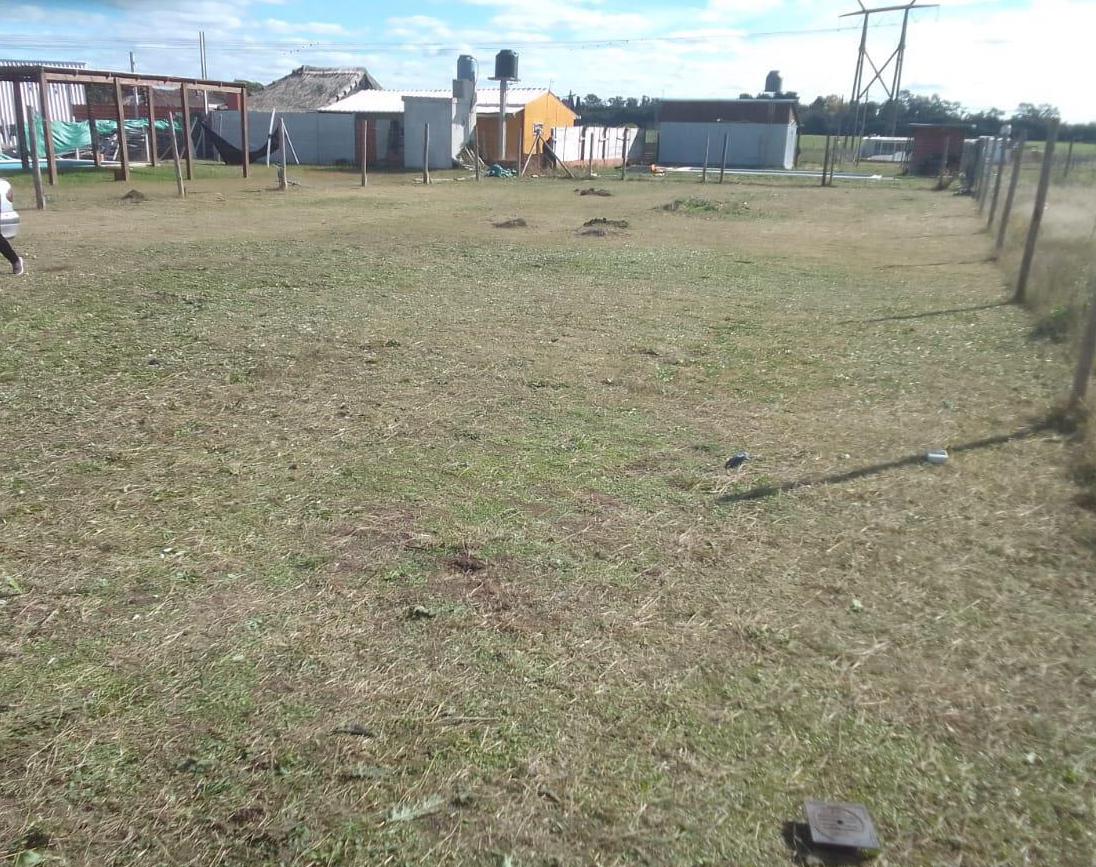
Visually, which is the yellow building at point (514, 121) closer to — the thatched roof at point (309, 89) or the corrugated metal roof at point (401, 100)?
the corrugated metal roof at point (401, 100)

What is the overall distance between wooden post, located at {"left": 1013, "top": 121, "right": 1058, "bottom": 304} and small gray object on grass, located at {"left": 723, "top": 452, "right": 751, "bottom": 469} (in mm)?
6111

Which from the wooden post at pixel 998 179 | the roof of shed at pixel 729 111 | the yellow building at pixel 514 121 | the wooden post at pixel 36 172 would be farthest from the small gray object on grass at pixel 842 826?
the roof of shed at pixel 729 111

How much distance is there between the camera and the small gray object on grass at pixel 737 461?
5.23 meters

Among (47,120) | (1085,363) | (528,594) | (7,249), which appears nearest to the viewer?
(528,594)

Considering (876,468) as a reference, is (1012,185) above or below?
above

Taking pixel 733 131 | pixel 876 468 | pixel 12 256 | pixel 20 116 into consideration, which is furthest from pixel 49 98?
pixel 876 468

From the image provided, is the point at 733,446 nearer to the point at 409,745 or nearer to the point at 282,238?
the point at 409,745

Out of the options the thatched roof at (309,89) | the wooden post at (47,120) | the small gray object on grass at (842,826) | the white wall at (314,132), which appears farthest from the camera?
the thatched roof at (309,89)

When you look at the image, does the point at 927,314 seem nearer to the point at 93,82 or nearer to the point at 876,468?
the point at 876,468

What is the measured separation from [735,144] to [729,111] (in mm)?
2482

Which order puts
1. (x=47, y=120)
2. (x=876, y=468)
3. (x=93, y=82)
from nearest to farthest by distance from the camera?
1. (x=876, y=468)
2. (x=47, y=120)
3. (x=93, y=82)

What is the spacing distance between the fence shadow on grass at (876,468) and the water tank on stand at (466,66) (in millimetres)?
38236

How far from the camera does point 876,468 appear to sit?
5211 millimetres

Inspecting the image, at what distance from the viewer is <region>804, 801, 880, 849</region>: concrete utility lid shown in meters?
2.47
